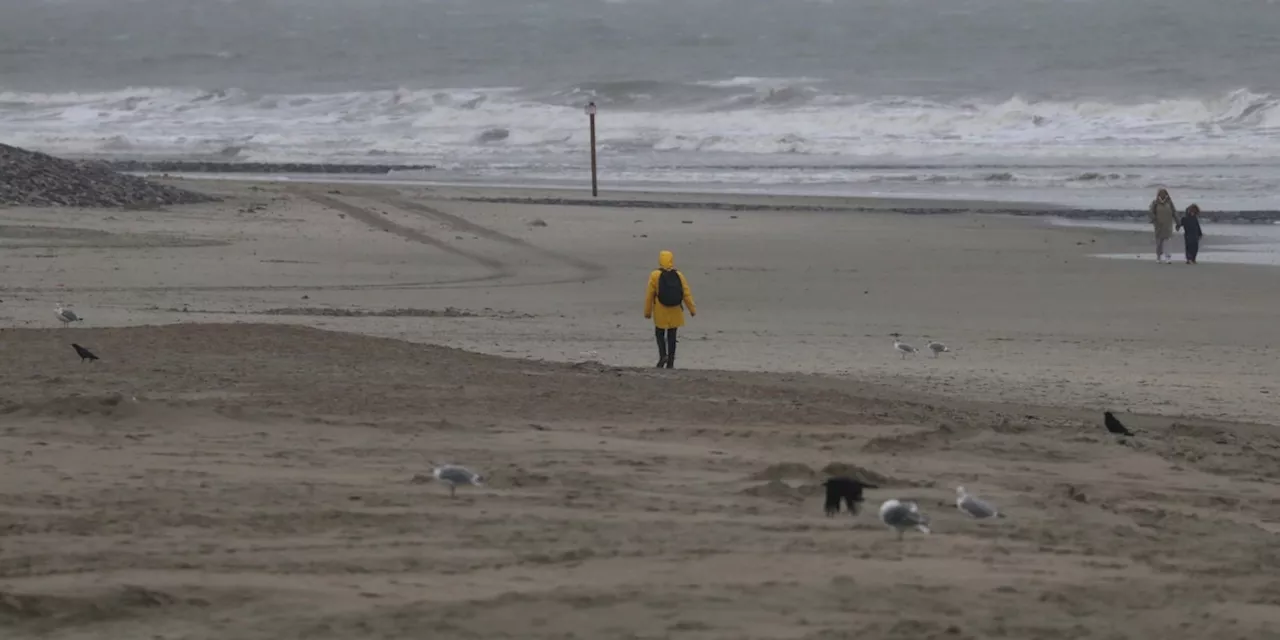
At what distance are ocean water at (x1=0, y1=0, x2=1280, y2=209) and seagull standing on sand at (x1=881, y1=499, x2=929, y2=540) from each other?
20.0 meters

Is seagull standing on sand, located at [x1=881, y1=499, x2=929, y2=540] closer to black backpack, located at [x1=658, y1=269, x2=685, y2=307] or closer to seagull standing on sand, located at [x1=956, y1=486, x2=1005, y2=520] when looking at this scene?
seagull standing on sand, located at [x1=956, y1=486, x2=1005, y2=520]

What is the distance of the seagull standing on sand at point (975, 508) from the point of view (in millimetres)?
5680

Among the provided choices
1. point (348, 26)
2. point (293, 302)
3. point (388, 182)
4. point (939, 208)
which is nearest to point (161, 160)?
point (388, 182)

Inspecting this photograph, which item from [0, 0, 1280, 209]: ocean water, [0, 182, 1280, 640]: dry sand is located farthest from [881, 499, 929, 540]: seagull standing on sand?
[0, 0, 1280, 209]: ocean water

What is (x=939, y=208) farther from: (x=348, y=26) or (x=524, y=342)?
(x=348, y=26)

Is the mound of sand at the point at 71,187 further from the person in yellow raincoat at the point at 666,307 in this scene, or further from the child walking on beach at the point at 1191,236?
the child walking on beach at the point at 1191,236

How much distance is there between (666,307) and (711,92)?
4186 centimetres

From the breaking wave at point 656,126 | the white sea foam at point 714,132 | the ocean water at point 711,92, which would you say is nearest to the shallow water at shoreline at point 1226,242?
the ocean water at point 711,92

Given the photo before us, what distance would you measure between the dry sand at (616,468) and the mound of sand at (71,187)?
6.79 meters

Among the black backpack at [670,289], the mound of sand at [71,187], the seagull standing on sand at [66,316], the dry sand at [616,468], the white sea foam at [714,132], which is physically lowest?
the dry sand at [616,468]

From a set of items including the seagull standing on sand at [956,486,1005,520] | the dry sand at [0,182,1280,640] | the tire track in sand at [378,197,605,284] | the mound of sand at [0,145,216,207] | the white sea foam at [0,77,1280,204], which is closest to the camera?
the dry sand at [0,182,1280,640]

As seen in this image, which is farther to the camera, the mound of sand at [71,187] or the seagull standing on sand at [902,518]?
the mound of sand at [71,187]

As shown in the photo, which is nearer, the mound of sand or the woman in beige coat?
the woman in beige coat

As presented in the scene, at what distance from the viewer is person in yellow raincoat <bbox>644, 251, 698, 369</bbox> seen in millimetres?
10516
